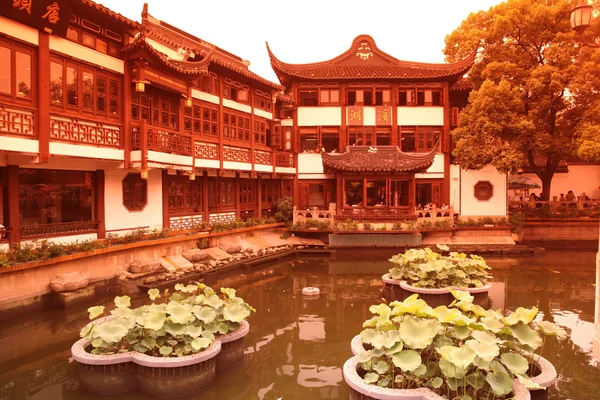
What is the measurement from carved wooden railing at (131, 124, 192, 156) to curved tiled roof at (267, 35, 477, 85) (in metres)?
9.40

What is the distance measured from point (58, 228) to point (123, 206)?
8.32 ft

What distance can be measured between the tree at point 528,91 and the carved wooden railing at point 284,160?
8605mm

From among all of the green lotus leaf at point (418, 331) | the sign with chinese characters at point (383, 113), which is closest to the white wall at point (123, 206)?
the green lotus leaf at point (418, 331)

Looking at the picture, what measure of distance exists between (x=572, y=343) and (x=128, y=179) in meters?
13.4

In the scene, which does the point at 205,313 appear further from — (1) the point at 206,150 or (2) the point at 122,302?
(1) the point at 206,150

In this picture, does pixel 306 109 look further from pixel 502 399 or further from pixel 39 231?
pixel 502 399

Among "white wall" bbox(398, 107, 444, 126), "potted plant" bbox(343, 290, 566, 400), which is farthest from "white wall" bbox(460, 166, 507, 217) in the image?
"potted plant" bbox(343, 290, 566, 400)

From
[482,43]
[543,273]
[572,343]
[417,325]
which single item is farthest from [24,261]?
[482,43]

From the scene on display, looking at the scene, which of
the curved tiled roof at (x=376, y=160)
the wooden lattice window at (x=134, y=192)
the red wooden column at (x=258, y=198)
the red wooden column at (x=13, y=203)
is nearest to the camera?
the red wooden column at (x=13, y=203)

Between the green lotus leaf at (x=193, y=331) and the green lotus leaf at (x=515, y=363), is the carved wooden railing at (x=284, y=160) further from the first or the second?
the green lotus leaf at (x=515, y=363)

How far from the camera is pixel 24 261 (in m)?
9.65

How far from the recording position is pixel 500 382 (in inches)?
181

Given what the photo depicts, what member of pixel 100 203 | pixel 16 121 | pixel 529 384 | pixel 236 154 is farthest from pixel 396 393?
pixel 236 154

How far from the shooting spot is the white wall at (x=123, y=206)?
1361 cm
